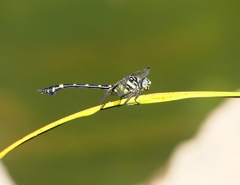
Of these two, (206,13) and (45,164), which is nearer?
(45,164)

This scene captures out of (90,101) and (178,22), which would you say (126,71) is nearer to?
(90,101)

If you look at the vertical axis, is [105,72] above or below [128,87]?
above

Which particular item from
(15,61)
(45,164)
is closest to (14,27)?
(15,61)

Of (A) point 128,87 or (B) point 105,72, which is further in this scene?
(B) point 105,72

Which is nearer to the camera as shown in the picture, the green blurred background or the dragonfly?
the dragonfly

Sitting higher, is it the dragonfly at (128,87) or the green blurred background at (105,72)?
the green blurred background at (105,72)

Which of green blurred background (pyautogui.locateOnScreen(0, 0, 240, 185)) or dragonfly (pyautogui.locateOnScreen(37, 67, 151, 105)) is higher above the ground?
green blurred background (pyautogui.locateOnScreen(0, 0, 240, 185))

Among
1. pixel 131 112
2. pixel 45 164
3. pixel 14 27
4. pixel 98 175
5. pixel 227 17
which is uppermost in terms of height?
pixel 14 27

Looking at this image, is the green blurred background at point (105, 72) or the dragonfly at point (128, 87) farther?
the green blurred background at point (105, 72)
